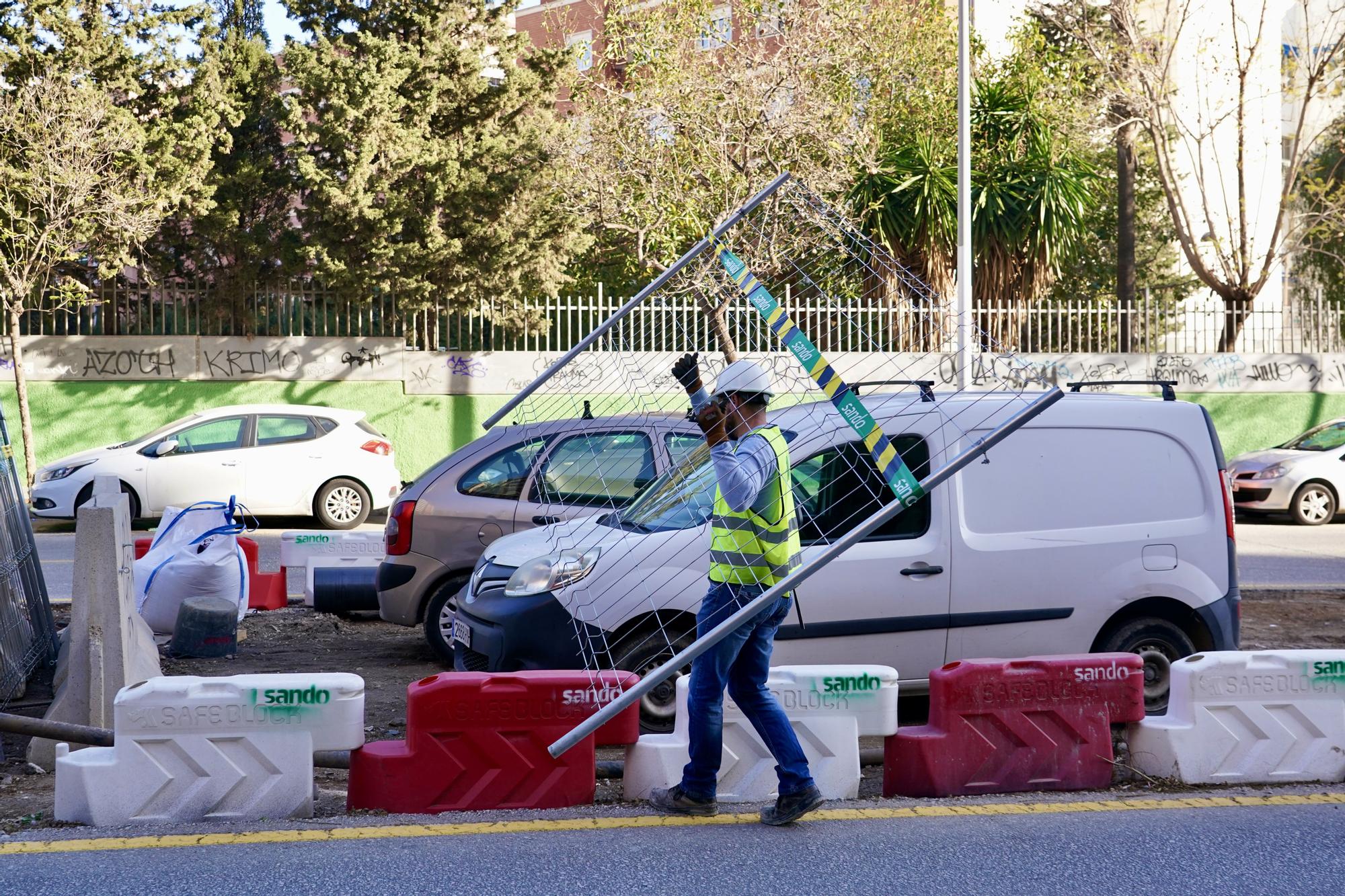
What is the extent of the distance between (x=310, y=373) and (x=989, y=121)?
453 inches

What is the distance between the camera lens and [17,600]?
21.5 feet

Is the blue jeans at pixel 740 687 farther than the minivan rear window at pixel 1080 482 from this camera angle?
No

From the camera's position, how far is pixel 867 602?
19.4ft

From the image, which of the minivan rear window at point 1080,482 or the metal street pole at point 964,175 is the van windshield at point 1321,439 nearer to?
the metal street pole at point 964,175

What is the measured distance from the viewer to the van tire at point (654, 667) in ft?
19.2

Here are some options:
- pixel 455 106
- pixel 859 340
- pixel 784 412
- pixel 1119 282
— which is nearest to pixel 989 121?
pixel 1119 282

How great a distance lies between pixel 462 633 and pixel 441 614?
142cm

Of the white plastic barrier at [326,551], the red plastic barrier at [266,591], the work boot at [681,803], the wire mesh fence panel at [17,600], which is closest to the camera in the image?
the work boot at [681,803]

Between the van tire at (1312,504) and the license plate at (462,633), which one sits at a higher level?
the license plate at (462,633)

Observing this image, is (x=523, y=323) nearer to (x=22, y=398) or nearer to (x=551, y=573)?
(x=22, y=398)

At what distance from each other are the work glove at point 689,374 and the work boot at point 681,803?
58.3 inches

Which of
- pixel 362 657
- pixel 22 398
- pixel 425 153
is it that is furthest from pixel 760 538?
A: pixel 22 398

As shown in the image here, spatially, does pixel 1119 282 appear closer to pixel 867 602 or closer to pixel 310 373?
pixel 310 373

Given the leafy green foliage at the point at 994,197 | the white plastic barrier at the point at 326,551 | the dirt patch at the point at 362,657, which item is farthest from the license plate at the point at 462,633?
the leafy green foliage at the point at 994,197
